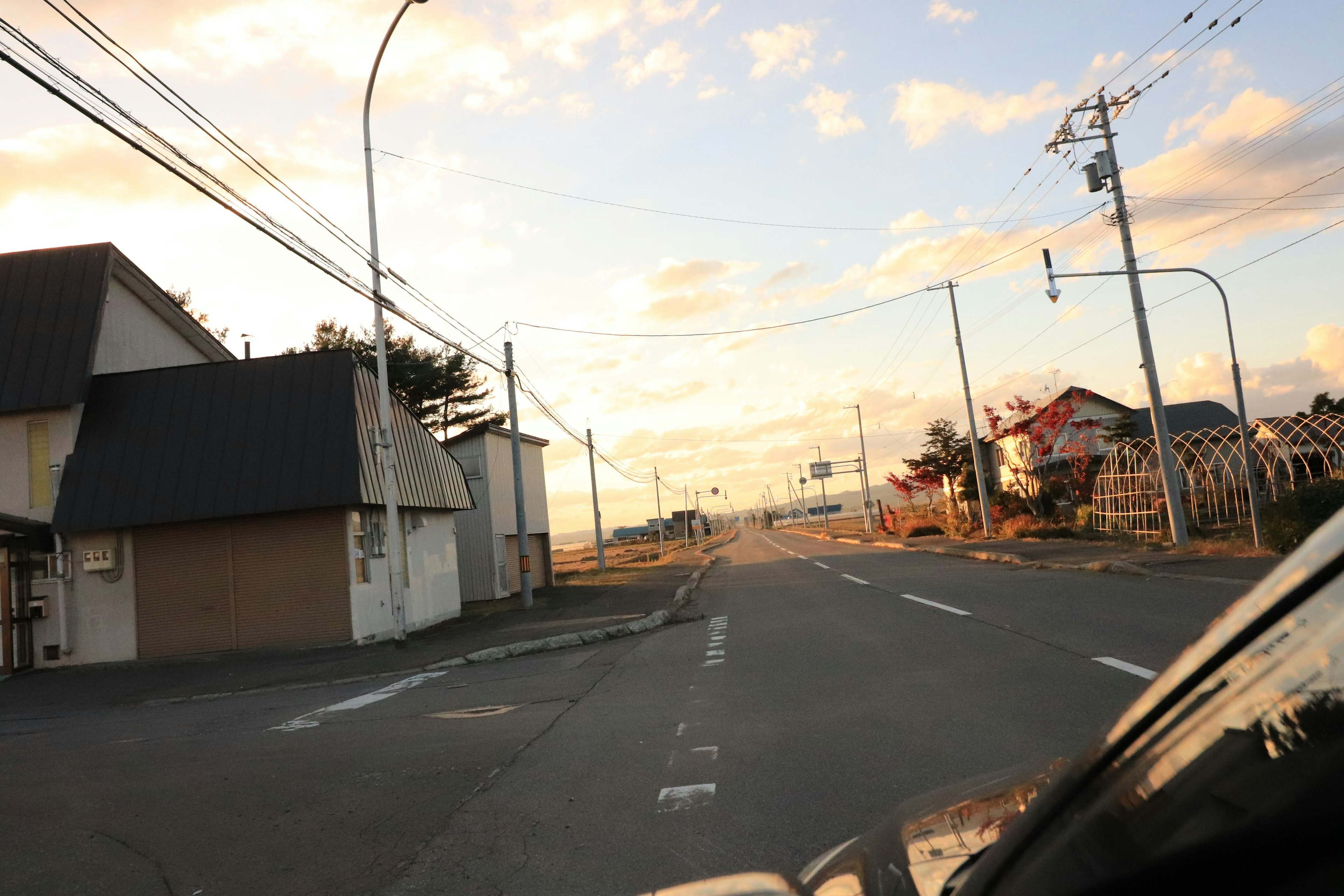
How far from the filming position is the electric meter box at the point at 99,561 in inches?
781

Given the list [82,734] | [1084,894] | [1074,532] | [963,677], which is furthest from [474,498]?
[1084,894]

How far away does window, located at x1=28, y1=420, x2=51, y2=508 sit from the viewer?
20516 mm

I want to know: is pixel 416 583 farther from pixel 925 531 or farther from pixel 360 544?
pixel 925 531

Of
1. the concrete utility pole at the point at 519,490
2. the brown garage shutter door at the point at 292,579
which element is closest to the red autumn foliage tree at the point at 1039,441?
the concrete utility pole at the point at 519,490

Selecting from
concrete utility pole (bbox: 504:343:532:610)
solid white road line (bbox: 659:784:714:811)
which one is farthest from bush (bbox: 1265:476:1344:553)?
concrete utility pole (bbox: 504:343:532:610)

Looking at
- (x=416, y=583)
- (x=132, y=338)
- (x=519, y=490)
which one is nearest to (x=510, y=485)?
(x=519, y=490)

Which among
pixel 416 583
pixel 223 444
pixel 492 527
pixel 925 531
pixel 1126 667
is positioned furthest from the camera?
pixel 925 531

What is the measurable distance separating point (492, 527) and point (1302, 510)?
86.2ft

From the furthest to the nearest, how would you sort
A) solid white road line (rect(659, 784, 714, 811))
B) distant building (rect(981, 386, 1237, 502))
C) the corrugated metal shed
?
distant building (rect(981, 386, 1237, 502)) → the corrugated metal shed → solid white road line (rect(659, 784, 714, 811))

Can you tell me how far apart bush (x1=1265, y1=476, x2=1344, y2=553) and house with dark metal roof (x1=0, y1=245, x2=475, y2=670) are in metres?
18.4

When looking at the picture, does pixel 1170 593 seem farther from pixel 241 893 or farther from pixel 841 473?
Answer: pixel 841 473

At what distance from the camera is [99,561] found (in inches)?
782

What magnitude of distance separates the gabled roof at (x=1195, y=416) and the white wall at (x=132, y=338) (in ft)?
158

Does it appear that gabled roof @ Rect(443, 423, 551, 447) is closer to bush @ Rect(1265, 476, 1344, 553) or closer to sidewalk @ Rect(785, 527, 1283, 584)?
sidewalk @ Rect(785, 527, 1283, 584)
